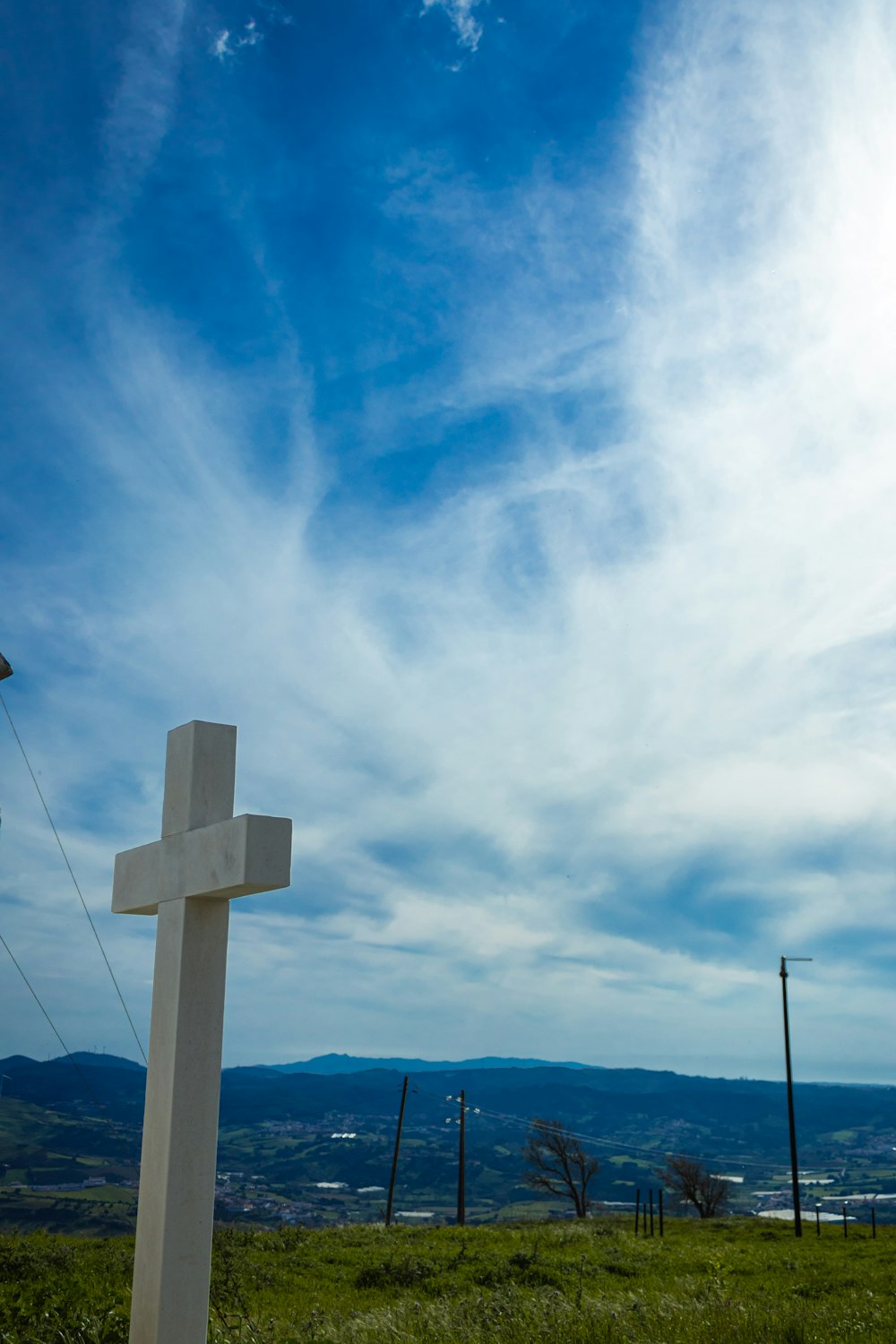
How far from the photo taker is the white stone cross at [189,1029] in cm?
615

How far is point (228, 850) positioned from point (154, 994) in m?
1.24

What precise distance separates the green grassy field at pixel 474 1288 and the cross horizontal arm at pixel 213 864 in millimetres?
3345

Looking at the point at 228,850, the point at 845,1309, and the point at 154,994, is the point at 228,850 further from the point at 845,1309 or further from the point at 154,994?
the point at 845,1309

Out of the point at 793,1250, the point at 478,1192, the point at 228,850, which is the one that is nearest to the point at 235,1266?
the point at 228,850

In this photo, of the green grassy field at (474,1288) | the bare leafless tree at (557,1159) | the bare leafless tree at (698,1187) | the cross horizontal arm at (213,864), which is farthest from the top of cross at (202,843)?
the bare leafless tree at (698,1187)

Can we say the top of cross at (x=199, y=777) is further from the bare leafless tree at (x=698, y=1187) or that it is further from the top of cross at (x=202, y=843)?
the bare leafless tree at (x=698, y=1187)

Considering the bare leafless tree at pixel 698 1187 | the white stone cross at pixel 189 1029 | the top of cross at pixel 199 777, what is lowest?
the bare leafless tree at pixel 698 1187

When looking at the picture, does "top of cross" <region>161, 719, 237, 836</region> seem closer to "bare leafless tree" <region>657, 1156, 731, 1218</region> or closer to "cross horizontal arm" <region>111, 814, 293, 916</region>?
"cross horizontal arm" <region>111, 814, 293, 916</region>

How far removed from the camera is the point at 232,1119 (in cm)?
16638

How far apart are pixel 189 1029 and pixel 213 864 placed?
104 cm

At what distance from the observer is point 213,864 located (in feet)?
21.1

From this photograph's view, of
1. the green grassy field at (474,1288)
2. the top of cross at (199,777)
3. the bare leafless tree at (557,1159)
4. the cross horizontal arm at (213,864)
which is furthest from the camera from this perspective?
the bare leafless tree at (557,1159)

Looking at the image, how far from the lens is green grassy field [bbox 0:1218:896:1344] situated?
8.45 meters

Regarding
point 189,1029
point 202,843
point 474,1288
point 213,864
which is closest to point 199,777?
point 202,843
